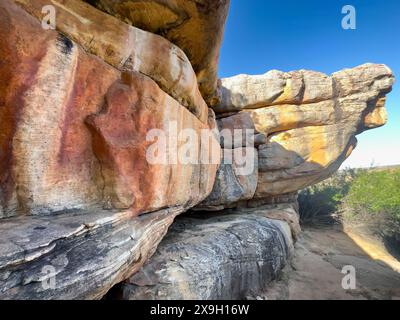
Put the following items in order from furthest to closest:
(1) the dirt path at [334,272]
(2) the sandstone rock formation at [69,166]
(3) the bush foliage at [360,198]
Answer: (3) the bush foliage at [360,198] < (1) the dirt path at [334,272] < (2) the sandstone rock formation at [69,166]

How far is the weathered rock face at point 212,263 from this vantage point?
352 cm

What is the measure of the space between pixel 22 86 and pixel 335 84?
406 inches

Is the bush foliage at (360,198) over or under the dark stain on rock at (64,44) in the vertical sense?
under

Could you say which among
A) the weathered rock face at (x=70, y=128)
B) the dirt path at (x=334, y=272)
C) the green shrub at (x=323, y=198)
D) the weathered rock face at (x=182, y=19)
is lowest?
the dirt path at (x=334, y=272)

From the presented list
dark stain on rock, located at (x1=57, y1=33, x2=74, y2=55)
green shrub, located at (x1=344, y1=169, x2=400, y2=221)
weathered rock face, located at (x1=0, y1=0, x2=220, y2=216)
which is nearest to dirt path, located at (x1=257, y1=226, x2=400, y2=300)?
green shrub, located at (x1=344, y1=169, x2=400, y2=221)

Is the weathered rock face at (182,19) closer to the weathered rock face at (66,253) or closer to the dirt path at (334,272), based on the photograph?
the weathered rock face at (66,253)

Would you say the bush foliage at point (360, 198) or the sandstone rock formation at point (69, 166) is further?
the bush foliage at point (360, 198)

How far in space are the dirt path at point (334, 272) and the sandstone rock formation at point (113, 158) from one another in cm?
52

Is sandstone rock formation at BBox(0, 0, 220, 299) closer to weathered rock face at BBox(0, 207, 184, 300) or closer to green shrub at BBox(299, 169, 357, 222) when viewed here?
weathered rock face at BBox(0, 207, 184, 300)

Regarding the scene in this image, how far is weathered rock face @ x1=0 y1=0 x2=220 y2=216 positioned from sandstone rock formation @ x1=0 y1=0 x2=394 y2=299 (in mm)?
13

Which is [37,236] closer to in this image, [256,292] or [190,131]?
[190,131]

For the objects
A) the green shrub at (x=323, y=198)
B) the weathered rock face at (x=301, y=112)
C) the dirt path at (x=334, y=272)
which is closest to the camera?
the dirt path at (x=334, y=272)

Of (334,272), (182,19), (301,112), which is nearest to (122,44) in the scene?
(182,19)

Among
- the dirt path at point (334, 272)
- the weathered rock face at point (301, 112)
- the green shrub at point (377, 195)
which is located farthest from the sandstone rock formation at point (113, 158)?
the green shrub at point (377, 195)
